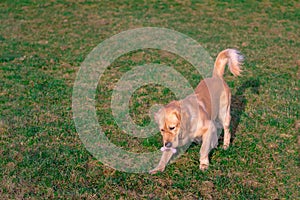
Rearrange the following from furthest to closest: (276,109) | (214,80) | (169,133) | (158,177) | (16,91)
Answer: (16,91)
(276,109)
(214,80)
(158,177)
(169,133)

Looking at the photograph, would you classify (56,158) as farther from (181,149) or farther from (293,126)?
(293,126)

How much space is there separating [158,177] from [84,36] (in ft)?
31.7

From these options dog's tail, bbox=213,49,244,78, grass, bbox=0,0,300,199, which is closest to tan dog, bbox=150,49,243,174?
dog's tail, bbox=213,49,244,78

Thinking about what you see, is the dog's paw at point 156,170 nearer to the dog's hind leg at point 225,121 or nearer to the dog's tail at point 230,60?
the dog's hind leg at point 225,121

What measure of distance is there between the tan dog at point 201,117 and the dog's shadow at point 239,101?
558 mm

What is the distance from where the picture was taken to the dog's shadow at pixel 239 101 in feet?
22.6

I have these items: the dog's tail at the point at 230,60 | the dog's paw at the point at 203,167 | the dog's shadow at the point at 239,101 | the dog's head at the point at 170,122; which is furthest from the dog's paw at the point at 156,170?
the dog's tail at the point at 230,60

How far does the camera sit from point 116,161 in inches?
225

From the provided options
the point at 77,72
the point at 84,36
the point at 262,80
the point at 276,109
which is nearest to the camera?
the point at 276,109

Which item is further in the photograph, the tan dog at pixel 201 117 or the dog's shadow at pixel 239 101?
the dog's shadow at pixel 239 101

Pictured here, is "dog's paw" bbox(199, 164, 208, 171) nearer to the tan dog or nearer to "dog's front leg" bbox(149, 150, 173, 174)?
the tan dog

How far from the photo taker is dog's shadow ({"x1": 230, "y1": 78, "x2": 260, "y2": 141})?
6.87 meters

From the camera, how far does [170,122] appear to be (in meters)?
4.78

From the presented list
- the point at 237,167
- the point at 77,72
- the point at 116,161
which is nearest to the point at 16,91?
the point at 77,72
